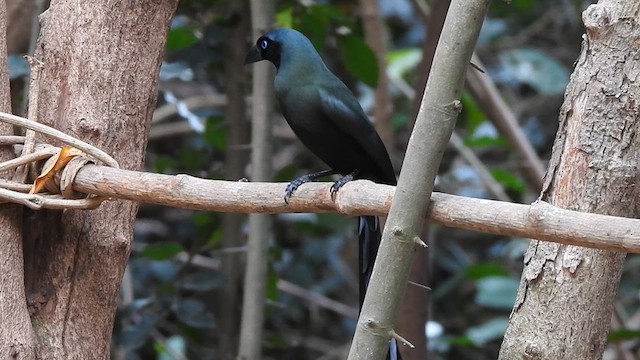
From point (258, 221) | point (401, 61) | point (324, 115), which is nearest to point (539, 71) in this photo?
point (401, 61)

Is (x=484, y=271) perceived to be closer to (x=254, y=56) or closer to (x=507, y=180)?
(x=507, y=180)

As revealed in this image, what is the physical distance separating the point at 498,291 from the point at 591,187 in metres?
1.97

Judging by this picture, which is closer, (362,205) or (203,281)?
(362,205)

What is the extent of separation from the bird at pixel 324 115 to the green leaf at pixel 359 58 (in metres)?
0.57

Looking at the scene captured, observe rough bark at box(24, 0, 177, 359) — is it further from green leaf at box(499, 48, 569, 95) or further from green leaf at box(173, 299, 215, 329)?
green leaf at box(499, 48, 569, 95)

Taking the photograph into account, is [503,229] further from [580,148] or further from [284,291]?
[284,291]

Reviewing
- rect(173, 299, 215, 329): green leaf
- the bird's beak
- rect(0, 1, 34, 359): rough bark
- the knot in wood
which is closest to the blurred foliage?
rect(173, 299, 215, 329): green leaf

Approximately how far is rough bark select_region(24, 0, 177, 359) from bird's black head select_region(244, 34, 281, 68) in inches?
23.3

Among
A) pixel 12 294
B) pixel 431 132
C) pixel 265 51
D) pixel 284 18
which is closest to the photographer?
pixel 431 132

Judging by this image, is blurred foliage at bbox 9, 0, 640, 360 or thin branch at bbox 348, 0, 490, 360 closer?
thin branch at bbox 348, 0, 490, 360

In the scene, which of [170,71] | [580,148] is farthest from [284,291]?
[580,148]

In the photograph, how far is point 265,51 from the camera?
2188 millimetres

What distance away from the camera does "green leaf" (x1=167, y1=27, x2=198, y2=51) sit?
262 cm

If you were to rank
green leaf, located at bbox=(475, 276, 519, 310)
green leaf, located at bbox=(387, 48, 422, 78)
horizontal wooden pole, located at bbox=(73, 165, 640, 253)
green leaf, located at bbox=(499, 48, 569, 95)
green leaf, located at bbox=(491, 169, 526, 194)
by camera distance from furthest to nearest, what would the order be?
1. green leaf, located at bbox=(499, 48, 569, 95)
2. green leaf, located at bbox=(387, 48, 422, 78)
3. green leaf, located at bbox=(491, 169, 526, 194)
4. green leaf, located at bbox=(475, 276, 519, 310)
5. horizontal wooden pole, located at bbox=(73, 165, 640, 253)
